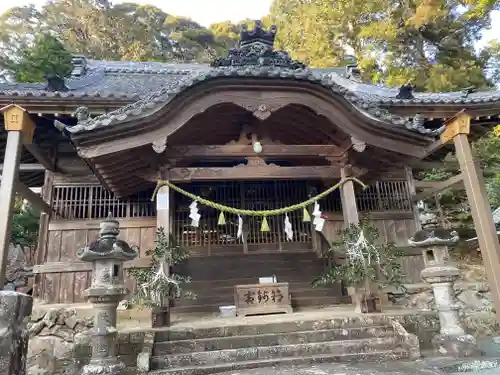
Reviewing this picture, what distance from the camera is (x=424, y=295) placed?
31.1 ft

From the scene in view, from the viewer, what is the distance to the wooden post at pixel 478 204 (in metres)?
6.61

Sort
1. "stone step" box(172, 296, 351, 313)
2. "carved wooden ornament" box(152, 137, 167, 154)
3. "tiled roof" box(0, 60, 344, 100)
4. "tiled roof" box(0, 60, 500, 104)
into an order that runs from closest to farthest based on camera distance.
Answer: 1. "carved wooden ornament" box(152, 137, 167, 154)
2. "stone step" box(172, 296, 351, 313)
3. "tiled roof" box(0, 60, 500, 104)
4. "tiled roof" box(0, 60, 344, 100)

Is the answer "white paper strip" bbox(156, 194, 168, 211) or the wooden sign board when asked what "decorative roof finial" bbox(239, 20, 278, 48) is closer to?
"white paper strip" bbox(156, 194, 168, 211)

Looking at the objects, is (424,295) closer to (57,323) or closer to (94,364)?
(94,364)

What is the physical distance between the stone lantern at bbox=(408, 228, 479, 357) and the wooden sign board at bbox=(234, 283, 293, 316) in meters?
2.78

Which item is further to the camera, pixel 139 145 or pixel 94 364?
pixel 139 145

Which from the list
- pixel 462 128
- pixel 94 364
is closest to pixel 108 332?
pixel 94 364

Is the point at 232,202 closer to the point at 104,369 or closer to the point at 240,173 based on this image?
the point at 240,173

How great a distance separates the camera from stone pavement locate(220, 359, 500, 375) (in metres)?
4.81

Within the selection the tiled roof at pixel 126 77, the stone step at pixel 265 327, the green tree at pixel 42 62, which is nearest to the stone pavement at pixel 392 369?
the stone step at pixel 265 327

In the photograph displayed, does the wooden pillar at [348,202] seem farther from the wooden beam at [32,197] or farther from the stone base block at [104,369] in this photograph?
the wooden beam at [32,197]

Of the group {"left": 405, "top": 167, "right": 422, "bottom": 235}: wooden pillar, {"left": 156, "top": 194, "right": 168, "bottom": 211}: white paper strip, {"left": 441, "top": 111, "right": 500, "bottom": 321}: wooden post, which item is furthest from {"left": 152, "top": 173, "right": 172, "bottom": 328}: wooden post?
{"left": 405, "top": 167, "right": 422, "bottom": 235}: wooden pillar

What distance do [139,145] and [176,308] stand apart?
3.73m

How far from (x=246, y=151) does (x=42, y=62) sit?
380 inches
